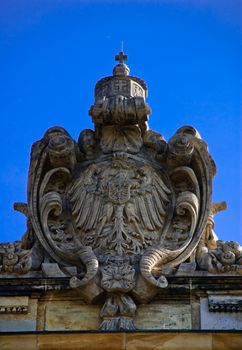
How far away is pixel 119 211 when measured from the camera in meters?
18.1

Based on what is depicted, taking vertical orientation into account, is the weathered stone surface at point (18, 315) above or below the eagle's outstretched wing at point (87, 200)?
below

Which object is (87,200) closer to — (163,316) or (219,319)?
(163,316)

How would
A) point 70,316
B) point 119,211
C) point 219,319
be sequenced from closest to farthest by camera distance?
point 219,319
point 70,316
point 119,211

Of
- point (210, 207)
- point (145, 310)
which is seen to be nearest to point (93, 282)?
point (145, 310)

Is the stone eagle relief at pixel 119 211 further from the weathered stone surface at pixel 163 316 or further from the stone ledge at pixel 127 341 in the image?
the stone ledge at pixel 127 341

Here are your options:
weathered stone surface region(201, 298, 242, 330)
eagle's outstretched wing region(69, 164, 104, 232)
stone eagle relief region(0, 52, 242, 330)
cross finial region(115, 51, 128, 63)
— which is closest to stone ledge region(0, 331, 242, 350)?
stone eagle relief region(0, 52, 242, 330)

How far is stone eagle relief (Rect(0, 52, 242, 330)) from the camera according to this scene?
17328 mm

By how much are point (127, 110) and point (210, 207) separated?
1.81 m

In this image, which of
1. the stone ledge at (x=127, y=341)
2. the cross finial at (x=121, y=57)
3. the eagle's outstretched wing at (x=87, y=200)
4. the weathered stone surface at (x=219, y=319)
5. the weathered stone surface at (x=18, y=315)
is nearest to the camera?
the stone ledge at (x=127, y=341)

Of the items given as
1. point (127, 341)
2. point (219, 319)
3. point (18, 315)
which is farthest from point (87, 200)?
point (127, 341)

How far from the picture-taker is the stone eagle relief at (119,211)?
56.9ft

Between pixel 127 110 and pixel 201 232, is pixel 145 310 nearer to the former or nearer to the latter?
pixel 201 232

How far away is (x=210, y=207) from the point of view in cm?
1831

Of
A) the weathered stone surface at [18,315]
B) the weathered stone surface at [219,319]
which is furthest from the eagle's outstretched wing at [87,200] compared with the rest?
the weathered stone surface at [219,319]
